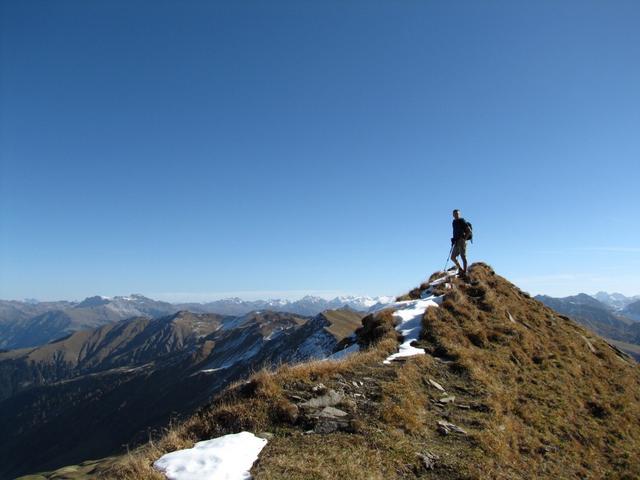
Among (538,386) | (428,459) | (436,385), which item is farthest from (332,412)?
(538,386)

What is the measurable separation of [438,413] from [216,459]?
6593 mm

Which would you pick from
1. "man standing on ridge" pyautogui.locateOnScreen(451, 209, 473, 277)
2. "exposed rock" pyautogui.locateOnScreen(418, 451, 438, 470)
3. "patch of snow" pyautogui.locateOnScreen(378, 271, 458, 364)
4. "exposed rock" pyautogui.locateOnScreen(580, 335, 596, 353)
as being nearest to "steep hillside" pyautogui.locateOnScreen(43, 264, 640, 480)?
"exposed rock" pyautogui.locateOnScreen(418, 451, 438, 470)

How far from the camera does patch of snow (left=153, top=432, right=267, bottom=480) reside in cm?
719

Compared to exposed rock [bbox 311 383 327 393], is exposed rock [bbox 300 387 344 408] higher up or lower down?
lower down

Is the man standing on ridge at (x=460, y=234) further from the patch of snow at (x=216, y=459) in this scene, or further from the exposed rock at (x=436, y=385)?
the patch of snow at (x=216, y=459)

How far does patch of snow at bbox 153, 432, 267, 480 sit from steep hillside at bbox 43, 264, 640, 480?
27cm

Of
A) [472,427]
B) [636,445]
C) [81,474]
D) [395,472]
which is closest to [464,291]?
[636,445]

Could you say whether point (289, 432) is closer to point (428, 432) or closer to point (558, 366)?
point (428, 432)

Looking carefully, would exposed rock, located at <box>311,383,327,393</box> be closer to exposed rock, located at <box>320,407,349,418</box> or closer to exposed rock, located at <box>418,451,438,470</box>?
exposed rock, located at <box>320,407,349,418</box>

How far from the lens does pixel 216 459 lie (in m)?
7.65

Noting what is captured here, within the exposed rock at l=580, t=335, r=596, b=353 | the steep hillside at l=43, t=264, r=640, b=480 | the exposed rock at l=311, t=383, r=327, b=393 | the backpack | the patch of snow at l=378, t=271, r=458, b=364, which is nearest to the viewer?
the steep hillside at l=43, t=264, r=640, b=480

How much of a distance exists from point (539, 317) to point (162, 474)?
76.2 feet

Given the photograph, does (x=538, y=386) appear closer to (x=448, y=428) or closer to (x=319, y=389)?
(x=448, y=428)

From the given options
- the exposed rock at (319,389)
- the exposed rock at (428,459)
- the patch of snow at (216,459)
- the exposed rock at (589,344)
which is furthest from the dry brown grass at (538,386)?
the patch of snow at (216,459)
